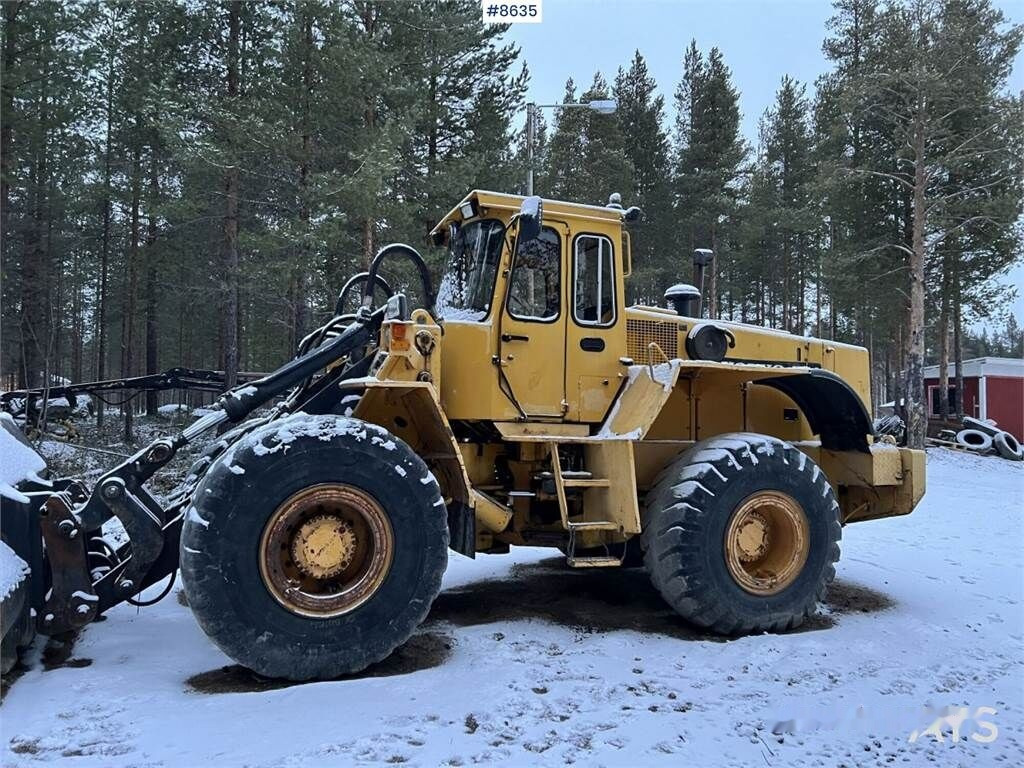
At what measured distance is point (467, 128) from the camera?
17734 millimetres

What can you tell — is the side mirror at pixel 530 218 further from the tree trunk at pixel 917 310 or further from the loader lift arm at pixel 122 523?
the tree trunk at pixel 917 310

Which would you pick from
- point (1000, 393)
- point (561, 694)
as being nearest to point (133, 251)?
point (561, 694)

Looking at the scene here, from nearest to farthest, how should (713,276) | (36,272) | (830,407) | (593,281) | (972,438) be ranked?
(593,281)
(830,407)
(36,272)
(972,438)
(713,276)

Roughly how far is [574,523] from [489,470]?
815 millimetres

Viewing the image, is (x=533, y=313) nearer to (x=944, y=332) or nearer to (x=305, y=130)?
(x=305, y=130)

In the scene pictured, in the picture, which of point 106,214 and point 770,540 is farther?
point 106,214

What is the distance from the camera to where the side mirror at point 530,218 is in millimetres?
5121

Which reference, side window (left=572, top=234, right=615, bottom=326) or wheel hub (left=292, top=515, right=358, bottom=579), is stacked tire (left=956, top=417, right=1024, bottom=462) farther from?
wheel hub (left=292, top=515, right=358, bottom=579)

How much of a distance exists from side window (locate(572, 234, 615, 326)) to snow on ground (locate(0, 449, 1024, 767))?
224 centimetres

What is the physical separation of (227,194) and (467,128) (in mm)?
5604

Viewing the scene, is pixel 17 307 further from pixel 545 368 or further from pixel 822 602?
pixel 822 602

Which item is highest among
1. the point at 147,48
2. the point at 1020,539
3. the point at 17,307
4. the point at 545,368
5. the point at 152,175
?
the point at 147,48

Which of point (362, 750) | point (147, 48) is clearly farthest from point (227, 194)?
point (362, 750)

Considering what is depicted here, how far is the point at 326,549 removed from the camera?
14.4ft
